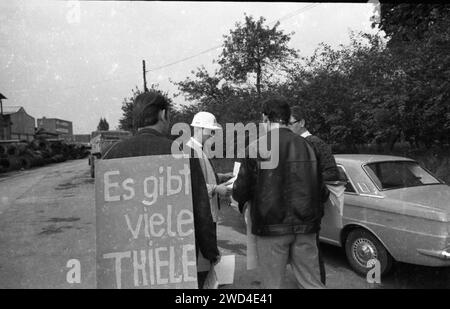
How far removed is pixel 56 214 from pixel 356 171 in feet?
22.8

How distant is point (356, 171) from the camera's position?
471cm

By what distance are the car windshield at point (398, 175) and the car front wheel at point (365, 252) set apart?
2.11 feet

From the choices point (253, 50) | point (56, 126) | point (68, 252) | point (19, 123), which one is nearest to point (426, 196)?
point (68, 252)

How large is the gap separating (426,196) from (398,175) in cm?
66

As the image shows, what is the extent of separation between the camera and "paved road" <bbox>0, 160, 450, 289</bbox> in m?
4.31

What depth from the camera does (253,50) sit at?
773 inches

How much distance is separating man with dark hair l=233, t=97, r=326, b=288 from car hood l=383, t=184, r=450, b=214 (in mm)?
1803

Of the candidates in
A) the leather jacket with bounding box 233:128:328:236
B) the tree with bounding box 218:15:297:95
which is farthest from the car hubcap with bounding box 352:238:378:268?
the tree with bounding box 218:15:297:95

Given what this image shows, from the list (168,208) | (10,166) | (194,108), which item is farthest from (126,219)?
(10,166)

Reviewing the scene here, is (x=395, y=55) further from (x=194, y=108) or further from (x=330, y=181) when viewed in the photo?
(x=194, y=108)

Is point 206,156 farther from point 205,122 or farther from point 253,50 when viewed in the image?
point 253,50

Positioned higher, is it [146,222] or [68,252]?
[146,222]

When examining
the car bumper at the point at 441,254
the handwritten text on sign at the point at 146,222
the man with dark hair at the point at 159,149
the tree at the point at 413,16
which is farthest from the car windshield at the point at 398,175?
the tree at the point at 413,16

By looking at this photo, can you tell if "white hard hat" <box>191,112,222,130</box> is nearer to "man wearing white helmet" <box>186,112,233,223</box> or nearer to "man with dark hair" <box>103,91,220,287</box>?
"man wearing white helmet" <box>186,112,233,223</box>
